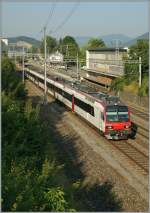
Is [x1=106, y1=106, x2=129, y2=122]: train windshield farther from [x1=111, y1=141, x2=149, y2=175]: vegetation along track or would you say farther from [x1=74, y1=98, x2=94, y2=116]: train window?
[x1=74, y1=98, x2=94, y2=116]: train window

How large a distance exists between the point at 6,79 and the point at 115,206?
17.2 m

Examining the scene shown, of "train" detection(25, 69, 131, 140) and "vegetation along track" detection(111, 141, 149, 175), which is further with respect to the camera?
"train" detection(25, 69, 131, 140)

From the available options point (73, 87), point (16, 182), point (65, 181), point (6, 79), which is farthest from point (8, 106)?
point (73, 87)

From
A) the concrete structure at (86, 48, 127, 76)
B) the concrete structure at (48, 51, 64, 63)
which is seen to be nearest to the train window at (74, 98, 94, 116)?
the concrete structure at (86, 48, 127, 76)

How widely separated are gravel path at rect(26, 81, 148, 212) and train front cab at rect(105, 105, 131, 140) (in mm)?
730

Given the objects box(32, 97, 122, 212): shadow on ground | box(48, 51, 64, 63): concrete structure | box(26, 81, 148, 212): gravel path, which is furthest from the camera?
box(48, 51, 64, 63): concrete structure

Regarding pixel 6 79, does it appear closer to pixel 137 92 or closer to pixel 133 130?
pixel 133 130

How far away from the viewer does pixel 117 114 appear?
1103 inches

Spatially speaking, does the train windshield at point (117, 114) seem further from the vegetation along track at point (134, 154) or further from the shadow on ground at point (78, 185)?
the shadow on ground at point (78, 185)

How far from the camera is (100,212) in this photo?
15.4m

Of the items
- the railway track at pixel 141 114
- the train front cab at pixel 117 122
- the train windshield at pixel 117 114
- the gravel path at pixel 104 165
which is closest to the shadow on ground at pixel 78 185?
the gravel path at pixel 104 165

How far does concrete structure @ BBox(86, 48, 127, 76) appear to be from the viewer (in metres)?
63.4

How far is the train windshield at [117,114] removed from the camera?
1094 inches

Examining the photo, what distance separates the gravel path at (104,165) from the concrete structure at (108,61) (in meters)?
29.9
